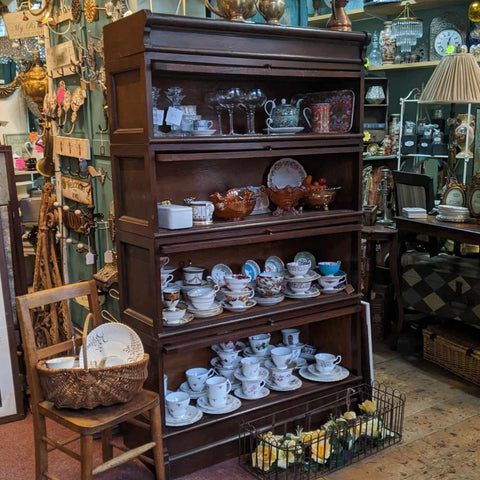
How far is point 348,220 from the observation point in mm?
2816

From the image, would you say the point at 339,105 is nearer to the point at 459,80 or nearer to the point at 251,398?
the point at 459,80

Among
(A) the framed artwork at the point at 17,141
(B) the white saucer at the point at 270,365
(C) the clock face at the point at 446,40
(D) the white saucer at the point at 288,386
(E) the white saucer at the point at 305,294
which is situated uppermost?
(C) the clock face at the point at 446,40

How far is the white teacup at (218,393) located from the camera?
102 inches

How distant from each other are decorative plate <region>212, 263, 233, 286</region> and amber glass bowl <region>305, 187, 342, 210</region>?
50 cm

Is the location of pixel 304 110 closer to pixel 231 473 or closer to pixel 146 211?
pixel 146 211

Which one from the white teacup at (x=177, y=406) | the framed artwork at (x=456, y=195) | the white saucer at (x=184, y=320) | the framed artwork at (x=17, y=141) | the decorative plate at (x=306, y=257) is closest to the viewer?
the white saucer at (x=184, y=320)

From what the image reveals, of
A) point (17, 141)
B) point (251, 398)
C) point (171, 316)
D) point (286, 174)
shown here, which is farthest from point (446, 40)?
point (17, 141)

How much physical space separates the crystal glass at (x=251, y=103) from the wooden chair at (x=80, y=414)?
3.19 feet

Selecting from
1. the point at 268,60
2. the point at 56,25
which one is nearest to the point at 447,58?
the point at 268,60

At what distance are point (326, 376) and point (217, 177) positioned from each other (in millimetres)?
1077

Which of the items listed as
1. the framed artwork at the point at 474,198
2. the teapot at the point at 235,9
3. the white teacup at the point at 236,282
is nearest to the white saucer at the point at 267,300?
the white teacup at the point at 236,282

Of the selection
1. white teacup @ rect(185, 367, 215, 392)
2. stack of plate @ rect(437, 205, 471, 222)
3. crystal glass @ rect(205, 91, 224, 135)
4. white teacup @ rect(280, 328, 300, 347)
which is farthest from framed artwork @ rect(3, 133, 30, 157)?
stack of plate @ rect(437, 205, 471, 222)

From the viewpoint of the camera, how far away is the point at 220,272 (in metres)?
2.78

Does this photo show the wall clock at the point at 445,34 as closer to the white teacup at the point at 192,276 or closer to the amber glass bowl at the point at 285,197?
the amber glass bowl at the point at 285,197
